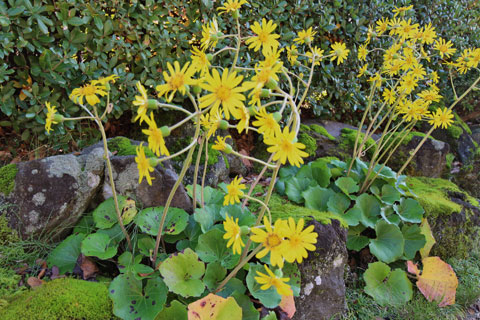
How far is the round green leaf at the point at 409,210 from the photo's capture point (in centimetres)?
244

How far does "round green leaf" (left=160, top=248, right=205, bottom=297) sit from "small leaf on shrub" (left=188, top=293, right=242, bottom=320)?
0.07m

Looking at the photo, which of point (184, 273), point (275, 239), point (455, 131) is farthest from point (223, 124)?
point (455, 131)

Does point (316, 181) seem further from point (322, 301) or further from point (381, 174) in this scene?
point (322, 301)

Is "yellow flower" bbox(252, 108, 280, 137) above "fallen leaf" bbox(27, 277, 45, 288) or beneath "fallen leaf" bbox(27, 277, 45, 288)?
above

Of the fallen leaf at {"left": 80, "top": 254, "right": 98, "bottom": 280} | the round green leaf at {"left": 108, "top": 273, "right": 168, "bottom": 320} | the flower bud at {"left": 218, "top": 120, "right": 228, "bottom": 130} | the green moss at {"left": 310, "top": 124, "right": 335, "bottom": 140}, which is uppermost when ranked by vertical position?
the flower bud at {"left": 218, "top": 120, "right": 228, "bottom": 130}

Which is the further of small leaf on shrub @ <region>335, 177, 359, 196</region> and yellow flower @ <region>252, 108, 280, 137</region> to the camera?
small leaf on shrub @ <region>335, 177, 359, 196</region>

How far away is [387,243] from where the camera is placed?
2301 mm

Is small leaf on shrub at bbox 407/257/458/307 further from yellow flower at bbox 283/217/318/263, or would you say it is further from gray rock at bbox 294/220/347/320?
yellow flower at bbox 283/217/318/263

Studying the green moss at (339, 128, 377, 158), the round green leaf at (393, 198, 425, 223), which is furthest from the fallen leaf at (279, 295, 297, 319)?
the green moss at (339, 128, 377, 158)

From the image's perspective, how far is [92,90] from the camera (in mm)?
1323

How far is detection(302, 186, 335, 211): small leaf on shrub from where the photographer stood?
2.39 m

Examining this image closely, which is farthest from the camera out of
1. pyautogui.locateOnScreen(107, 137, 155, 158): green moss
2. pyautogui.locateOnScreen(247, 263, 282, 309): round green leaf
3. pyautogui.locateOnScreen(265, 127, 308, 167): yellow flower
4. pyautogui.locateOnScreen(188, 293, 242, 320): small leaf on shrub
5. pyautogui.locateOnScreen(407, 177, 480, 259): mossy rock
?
pyautogui.locateOnScreen(407, 177, 480, 259): mossy rock

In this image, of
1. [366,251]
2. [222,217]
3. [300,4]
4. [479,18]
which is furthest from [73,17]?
[479,18]

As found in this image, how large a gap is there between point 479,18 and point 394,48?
13.1 ft
